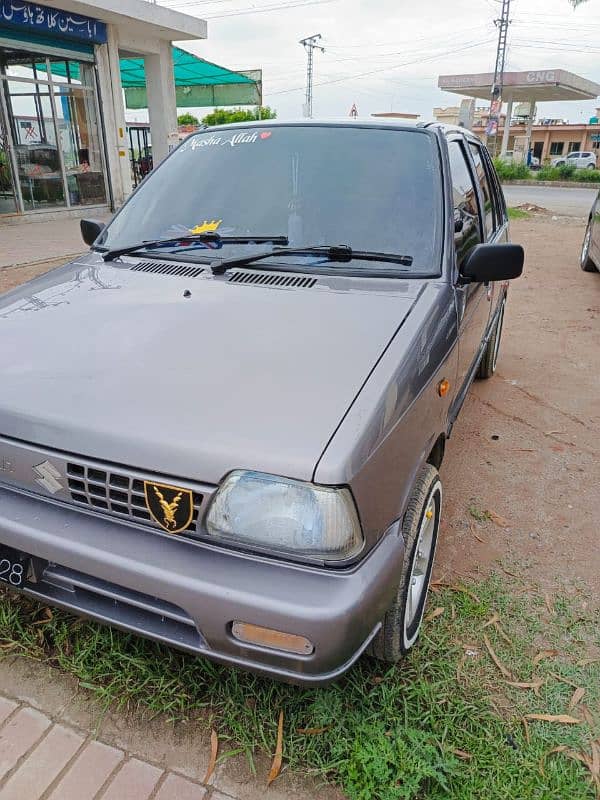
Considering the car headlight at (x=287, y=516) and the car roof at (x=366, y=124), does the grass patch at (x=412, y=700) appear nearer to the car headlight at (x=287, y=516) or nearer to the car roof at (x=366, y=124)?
the car headlight at (x=287, y=516)

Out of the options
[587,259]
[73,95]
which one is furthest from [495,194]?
[73,95]

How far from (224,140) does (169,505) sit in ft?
7.15

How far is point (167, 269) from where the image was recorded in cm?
256

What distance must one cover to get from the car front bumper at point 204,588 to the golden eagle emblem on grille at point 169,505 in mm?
64

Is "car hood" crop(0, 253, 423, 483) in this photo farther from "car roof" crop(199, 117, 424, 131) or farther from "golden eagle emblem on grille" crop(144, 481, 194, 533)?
"car roof" crop(199, 117, 424, 131)

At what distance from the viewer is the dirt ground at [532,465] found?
9.02 feet

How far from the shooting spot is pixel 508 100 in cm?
4003

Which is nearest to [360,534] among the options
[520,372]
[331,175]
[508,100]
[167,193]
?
[331,175]

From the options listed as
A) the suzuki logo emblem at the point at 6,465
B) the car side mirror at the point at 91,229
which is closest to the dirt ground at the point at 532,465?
the suzuki logo emblem at the point at 6,465

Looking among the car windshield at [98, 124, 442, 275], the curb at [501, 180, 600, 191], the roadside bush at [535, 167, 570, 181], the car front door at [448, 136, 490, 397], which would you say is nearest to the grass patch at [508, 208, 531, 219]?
the car front door at [448, 136, 490, 397]

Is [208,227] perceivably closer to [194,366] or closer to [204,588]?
[194,366]

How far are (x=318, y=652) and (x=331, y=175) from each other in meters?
2.02

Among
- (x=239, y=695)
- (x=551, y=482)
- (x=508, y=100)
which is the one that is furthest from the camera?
(x=508, y=100)

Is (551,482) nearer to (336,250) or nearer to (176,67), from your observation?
(336,250)
